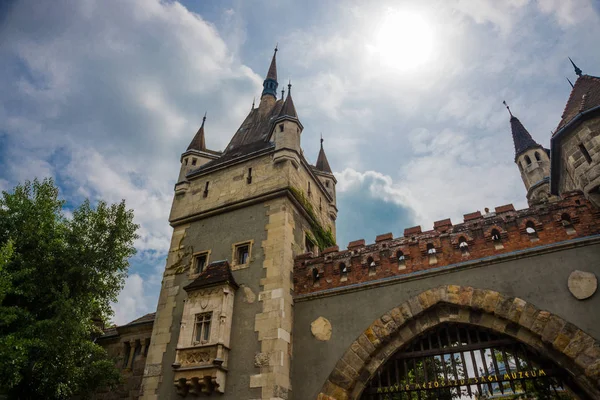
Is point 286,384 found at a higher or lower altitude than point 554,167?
lower

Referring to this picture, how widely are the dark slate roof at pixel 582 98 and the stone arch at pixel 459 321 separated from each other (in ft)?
19.4

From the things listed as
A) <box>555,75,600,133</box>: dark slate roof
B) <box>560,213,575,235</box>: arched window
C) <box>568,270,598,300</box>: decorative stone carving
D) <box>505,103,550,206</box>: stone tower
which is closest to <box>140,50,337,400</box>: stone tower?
<box>568,270,598,300</box>: decorative stone carving

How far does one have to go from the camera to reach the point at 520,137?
23.1 m

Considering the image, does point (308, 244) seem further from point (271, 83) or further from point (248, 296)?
point (271, 83)

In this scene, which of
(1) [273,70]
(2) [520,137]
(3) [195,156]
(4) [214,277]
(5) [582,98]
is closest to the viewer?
(5) [582,98]

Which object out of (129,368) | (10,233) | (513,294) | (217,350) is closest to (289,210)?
(217,350)

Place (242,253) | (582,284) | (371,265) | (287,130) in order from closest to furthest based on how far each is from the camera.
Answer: (582,284)
(371,265)
(242,253)
(287,130)

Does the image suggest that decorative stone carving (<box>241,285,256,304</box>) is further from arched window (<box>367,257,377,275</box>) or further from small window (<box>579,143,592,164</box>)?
small window (<box>579,143,592,164</box>)

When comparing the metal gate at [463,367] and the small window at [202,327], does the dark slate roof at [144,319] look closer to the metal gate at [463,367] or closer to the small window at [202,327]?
the small window at [202,327]

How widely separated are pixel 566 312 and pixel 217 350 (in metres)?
8.45

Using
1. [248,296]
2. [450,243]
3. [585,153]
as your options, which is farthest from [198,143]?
[585,153]

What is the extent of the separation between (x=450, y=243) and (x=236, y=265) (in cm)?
643

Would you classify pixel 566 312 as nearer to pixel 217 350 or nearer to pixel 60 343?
pixel 217 350

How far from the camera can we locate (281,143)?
48.0ft
